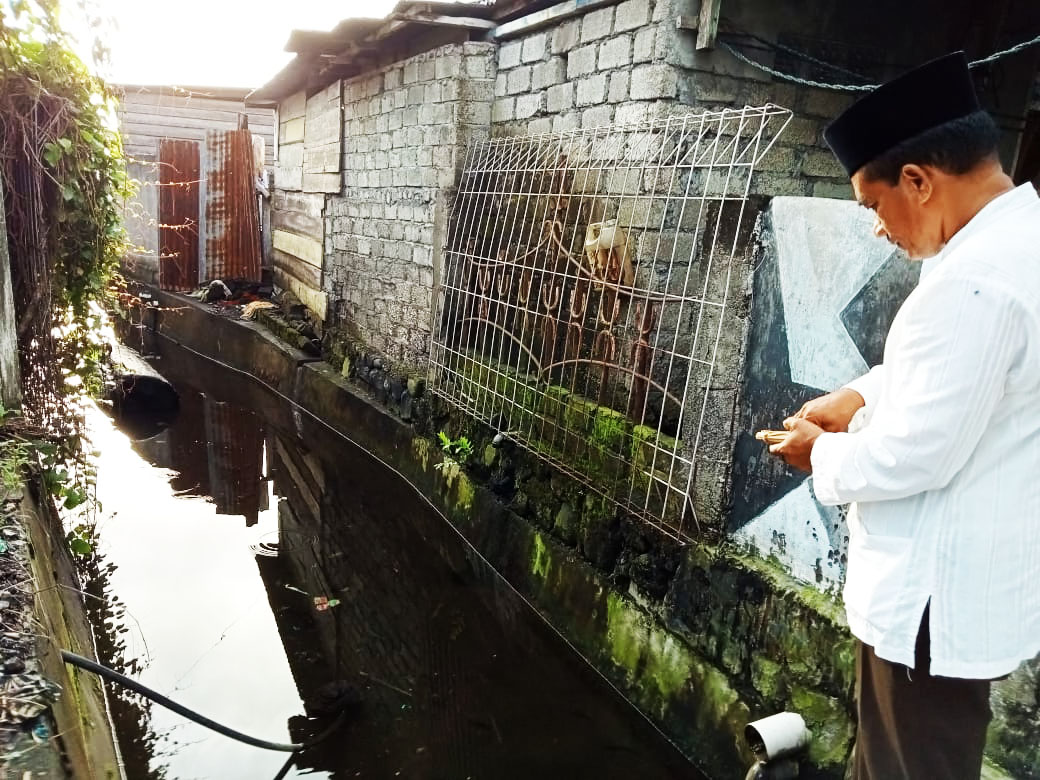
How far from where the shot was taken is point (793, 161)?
4164mm

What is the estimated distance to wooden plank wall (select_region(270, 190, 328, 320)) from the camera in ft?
28.3

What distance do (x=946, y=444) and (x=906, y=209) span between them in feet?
1.66

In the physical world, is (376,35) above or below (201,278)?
above

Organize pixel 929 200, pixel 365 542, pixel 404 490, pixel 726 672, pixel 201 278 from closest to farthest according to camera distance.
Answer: pixel 929 200 < pixel 726 672 < pixel 365 542 < pixel 404 490 < pixel 201 278

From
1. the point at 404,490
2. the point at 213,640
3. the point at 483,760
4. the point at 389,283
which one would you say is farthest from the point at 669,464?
the point at 389,283

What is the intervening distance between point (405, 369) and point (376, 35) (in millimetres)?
2680

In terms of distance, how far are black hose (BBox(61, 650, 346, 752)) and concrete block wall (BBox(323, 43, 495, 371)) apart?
3.32m

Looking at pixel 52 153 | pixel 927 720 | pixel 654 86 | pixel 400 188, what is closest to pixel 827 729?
pixel 927 720

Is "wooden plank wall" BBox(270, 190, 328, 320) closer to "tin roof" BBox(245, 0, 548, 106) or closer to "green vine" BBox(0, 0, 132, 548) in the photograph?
"tin roof" BBox(245, 0, 548, 106)

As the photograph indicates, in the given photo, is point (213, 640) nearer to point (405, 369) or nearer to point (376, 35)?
point (405, 369)

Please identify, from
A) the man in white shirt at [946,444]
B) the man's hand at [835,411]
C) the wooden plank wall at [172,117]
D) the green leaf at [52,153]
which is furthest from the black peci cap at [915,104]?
the wooden plank wall at [172,117]

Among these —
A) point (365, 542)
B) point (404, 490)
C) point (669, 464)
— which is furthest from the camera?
point (404, 490)

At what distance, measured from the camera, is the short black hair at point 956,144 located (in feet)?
4.75

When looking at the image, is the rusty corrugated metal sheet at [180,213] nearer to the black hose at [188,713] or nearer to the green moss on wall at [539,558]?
the green moss on wall at [539,558]
